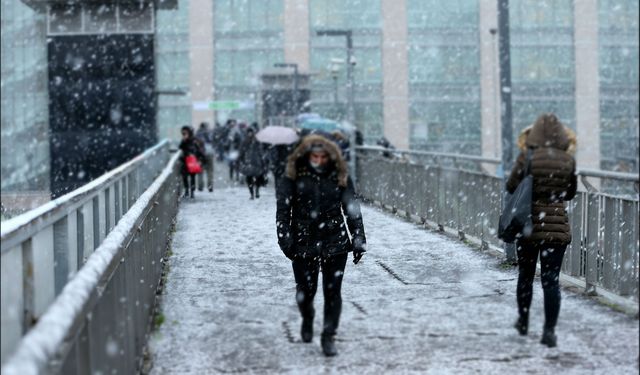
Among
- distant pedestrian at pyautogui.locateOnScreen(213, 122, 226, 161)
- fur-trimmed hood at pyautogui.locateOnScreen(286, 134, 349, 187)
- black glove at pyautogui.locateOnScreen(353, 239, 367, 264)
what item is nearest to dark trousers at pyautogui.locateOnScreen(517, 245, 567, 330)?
black glove at pyautogui.locateOnScreen(353, 239, 367, 264)

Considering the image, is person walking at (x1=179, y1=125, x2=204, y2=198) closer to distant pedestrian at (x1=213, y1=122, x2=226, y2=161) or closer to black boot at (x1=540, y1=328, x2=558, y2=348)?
black boot at (x1=540, y1=328, x2=558, y2=348)

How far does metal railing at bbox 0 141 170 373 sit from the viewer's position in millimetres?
5344

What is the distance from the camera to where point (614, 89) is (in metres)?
62.7

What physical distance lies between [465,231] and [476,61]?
48111 millimetres

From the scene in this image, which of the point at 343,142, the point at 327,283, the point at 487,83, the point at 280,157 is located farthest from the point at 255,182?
the point at 487,83

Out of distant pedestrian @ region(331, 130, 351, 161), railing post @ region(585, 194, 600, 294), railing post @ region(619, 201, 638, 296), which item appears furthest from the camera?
distant pedestrian @ region(331, 130, 351, 161)

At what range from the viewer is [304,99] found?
43188 mm

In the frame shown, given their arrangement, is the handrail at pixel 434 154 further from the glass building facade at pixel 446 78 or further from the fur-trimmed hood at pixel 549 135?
the glass building facade at pixel 446 78

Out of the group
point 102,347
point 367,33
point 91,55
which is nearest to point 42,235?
point 102,347

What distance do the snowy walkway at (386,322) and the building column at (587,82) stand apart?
50468 mm

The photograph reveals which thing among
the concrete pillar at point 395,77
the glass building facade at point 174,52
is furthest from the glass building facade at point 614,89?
the glass building facade at point 174,52

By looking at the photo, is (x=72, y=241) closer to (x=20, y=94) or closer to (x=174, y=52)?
(x=20, y=94)

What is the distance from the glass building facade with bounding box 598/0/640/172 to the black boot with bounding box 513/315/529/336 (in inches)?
2204

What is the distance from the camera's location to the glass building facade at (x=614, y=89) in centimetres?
6216
